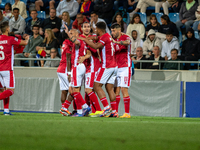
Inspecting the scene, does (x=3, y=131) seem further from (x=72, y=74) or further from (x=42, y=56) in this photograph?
(x=42, y=56)

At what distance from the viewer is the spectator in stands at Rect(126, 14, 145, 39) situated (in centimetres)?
1336

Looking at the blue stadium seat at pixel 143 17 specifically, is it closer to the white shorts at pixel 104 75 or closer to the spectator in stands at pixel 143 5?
the spectator in stands at pixel 143 5

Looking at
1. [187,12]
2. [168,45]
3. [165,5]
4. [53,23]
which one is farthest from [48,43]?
[187,12]

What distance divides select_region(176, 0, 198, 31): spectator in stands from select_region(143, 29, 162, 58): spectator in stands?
4.56 feet

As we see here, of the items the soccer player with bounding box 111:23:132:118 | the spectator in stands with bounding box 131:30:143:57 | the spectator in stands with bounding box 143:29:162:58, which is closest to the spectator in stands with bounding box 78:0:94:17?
the spectator in stands with bounding box 131:30:143:57

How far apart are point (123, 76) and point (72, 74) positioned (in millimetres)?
1313

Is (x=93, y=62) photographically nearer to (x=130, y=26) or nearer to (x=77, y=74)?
(x=77, y=74)

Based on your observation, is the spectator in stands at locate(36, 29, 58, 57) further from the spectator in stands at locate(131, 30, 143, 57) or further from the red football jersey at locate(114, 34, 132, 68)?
the red football jersey at locate(114, 34, 132, 68)

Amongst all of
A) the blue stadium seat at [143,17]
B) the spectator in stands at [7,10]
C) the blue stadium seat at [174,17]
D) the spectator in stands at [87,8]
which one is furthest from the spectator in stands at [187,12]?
the spectator in stands at [7,10]

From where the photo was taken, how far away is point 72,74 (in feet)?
24.4

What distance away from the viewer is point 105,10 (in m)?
14.1

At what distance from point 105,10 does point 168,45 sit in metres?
3.37

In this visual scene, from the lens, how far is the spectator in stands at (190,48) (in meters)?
11.5

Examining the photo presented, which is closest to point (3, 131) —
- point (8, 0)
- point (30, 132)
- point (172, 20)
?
point (30, 132)
